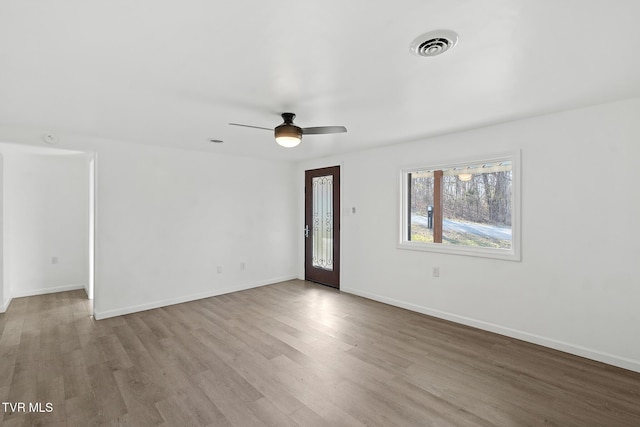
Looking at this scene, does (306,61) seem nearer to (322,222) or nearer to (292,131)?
(292,131)

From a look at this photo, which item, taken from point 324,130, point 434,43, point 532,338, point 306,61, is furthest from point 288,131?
point 532,338

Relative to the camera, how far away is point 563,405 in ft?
7.17

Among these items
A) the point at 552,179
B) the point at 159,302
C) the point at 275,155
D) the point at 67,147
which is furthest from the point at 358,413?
the point at 67,147

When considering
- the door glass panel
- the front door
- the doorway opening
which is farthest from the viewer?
the door glass panel

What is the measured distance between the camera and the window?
11.2ft

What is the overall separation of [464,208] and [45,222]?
6694mm

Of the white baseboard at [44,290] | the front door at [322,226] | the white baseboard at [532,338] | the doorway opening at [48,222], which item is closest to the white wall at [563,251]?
the white baseboard at [532,338]

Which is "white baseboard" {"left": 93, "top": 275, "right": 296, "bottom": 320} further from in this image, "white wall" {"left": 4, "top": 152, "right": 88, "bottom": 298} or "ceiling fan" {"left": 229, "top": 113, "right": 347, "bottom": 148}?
"ceiling fan" {"left": 229, "top": 113, "right": 347, "bottom": 148}

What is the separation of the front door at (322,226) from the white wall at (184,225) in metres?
0.43

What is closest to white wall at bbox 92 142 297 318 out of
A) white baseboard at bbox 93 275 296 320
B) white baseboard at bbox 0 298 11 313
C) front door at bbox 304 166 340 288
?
white baseboard at bbox 93 275 296 320

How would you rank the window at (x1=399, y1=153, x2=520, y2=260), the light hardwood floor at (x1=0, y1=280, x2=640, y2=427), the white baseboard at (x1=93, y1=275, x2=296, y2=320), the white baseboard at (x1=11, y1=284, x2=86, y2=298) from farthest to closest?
the white baseboard at (x1=11, y1=284, x2=86, y2=298)
the white baseboard at (x1=93, y1=275, x2=296, y2=320)
the window at (x1=399, y1=153, x2=520, y2=260)
the light hardwood floor at (x1=0, y1=280, x2=640, y2=427)

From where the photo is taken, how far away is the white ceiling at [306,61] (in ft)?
4.75

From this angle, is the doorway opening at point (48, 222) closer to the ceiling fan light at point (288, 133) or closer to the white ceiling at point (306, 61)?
the white ceiling at point (306, 61)

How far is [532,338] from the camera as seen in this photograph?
3156 mm
